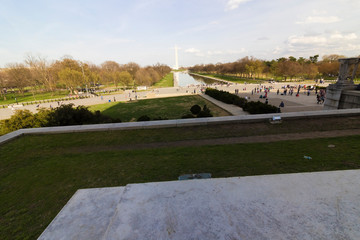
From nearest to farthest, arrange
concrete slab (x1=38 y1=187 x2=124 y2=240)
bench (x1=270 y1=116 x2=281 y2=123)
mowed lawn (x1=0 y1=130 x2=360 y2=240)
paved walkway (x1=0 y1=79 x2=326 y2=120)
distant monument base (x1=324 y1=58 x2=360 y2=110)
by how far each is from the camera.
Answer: concrete slab (x1=38 y1=187 x2=124 y2=240), mowed lawn (x1=0 y1=130 x2=360 y2=240), bench (x1=270 y1=116 x2=281 y2=123), distant monument base (x1=324 y1=58 x2=360 y2=110), paved walkway (x1=0 y1=79 x2=326 y2=120)

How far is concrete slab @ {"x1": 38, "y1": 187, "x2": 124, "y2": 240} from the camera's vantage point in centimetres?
180

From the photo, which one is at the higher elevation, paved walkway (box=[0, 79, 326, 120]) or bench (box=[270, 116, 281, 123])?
bench (box=[270, 116, 281, 123])

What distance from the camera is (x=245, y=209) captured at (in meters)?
1.74

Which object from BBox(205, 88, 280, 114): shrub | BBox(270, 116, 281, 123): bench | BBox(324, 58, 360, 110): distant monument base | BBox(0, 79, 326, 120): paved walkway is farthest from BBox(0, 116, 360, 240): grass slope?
BBox(0, 79, 326, 120): paved walkway

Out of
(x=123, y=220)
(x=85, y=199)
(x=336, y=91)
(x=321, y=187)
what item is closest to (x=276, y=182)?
(x=321, y=187)

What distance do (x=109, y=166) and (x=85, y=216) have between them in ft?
13.9

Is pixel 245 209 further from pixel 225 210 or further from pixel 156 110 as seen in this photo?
pixel 156 110

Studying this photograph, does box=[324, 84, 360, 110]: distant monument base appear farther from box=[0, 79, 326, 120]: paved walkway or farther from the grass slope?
the grass slope

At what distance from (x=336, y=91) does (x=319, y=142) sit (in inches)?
449

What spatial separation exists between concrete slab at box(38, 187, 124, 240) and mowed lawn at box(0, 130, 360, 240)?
2161mm

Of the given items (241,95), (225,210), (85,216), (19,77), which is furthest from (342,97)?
(19,77)

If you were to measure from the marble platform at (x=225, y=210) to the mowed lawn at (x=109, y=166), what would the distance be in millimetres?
2523

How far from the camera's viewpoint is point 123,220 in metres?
1.70

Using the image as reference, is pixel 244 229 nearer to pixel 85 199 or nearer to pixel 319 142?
pixel 85 199
